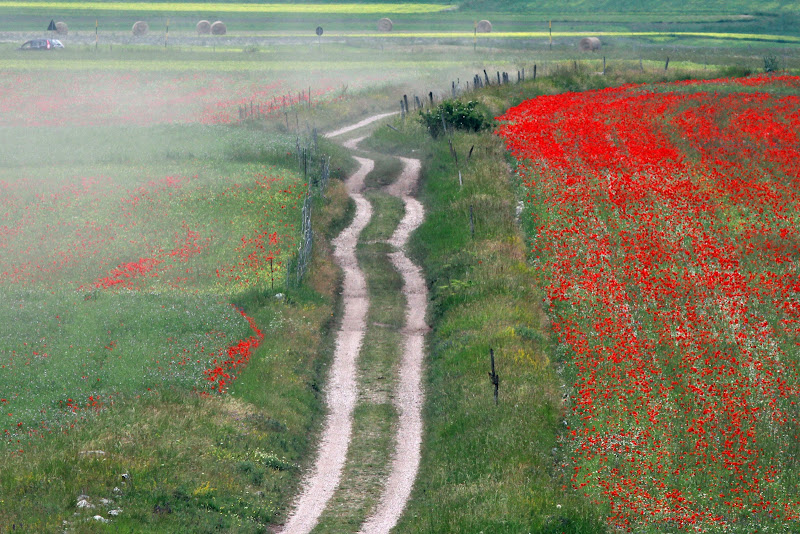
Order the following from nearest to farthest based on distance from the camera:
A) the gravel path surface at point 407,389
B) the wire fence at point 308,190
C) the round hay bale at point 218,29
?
1. the gravel path surface at point 407,389
2. the wire fence at point 308,190
3. the round hay bale at point 218,29

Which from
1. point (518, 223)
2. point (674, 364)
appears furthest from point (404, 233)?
point (674, 364)

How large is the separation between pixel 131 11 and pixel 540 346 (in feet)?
355

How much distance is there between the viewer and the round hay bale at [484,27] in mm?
122363

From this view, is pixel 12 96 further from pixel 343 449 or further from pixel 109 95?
pixel 343 449

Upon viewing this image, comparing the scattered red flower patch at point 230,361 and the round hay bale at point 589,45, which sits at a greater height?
the round hay bale at point 589,45

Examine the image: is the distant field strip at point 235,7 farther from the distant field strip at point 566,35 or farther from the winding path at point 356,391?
the winding path at point 356,391

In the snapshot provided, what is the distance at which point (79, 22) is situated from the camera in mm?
117875

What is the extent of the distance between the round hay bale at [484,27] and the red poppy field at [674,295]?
6297 cm

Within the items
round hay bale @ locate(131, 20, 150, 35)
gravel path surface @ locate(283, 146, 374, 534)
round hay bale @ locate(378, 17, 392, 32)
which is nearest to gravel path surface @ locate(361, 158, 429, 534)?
gravel path surface @ locate(283, 146, 374, 534)

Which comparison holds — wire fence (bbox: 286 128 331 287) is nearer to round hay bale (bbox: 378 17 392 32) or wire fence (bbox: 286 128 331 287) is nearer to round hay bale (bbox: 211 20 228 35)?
round hay bale (bbox: 211 20 228 35)

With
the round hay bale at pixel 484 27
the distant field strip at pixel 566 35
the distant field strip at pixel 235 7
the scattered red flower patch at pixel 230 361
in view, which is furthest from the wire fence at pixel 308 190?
the distant field strip at pixel 235 7

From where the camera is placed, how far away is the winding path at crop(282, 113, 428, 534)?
2616 centimetres

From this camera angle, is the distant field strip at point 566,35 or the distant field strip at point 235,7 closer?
the distant field strip at point 566,35

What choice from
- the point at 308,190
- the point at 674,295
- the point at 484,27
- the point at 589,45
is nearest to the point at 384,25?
the point at 484,27
